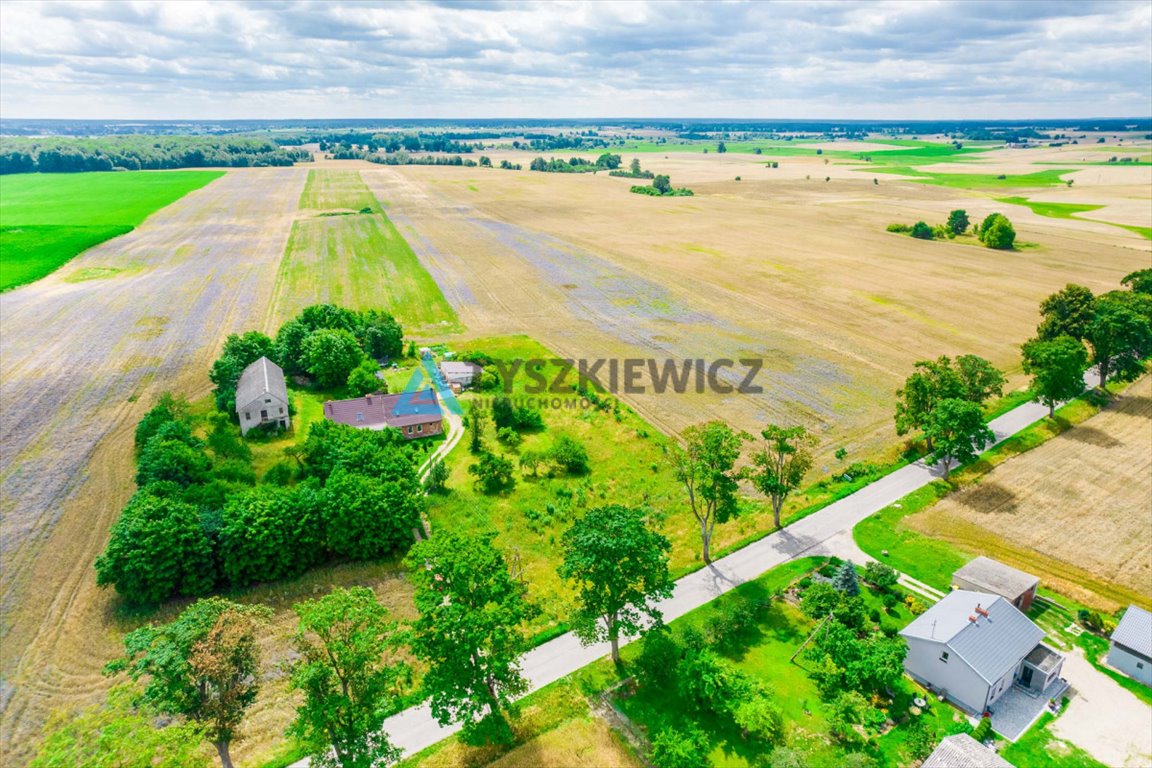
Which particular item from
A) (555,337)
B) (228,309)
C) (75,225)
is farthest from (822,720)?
(75,225)

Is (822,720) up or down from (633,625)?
down

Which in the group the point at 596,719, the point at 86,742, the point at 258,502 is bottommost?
the point at 596,719

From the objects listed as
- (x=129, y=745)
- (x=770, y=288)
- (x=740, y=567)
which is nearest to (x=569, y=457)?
(x=740, y=567)

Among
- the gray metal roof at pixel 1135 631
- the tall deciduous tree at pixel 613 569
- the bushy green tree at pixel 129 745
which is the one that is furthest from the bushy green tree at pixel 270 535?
the gray metal roof at pixel 1135 631

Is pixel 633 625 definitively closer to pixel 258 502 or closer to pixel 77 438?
pixel 258 502

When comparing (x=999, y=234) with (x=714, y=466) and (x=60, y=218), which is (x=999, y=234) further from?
(x=60, y=218)

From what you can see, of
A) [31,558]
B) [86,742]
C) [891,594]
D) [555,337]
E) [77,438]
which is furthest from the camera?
[555,337]
